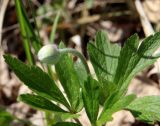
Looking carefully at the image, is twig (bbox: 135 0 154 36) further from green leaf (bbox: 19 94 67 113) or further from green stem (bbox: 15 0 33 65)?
green leaf (bbox: 19 94 67 113)

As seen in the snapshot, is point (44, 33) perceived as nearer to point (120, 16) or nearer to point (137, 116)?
point (120, 16)

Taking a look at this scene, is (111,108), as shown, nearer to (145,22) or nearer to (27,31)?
(27,31)

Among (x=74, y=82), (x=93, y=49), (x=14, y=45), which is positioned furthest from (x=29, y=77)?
(x=14, y=45)

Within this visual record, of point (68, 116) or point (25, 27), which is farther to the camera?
point (25, 27)

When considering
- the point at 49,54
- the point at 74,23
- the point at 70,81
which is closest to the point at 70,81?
the point at 70,81

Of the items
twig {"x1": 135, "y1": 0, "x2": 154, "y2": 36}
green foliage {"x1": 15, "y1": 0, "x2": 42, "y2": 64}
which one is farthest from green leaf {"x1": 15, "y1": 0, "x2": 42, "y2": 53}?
twig {"x1": 135, "y1": 0, "x2": 154, "y2": 36}

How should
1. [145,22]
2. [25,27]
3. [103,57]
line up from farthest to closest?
[145,22], [25,27], [103,57]

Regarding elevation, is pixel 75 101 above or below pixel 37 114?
below
